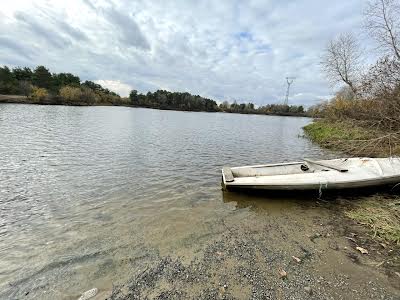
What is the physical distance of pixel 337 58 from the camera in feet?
88.4

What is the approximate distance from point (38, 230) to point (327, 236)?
654cm

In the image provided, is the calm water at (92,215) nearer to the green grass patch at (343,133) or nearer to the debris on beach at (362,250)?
the debris on beach at (362,250)

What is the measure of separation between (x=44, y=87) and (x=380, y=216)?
4030 inches

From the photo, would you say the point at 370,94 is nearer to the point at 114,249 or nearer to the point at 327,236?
the point at 327,236

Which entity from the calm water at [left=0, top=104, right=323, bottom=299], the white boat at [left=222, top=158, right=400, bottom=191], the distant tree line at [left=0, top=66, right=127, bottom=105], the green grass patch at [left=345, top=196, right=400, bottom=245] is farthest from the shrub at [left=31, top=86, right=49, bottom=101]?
the green grass patch at [left=345, top=196, right=400, bottom=245]

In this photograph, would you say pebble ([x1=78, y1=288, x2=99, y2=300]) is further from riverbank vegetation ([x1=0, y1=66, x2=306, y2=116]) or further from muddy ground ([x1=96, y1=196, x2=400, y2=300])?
riverbank vegetation ([x1=0, y1=66, x2=306, y2=116])

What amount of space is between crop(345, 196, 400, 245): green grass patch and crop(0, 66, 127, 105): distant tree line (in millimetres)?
83409

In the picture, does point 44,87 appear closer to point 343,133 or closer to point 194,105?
point 194,105

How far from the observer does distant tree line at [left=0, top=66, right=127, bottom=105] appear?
236ft

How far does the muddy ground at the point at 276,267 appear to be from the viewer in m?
3.37

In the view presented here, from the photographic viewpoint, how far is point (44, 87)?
83.4m

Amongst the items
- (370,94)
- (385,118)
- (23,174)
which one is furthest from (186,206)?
(370,94)

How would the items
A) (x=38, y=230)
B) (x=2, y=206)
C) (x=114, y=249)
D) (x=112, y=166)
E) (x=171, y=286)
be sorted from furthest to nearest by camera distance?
(x=112, y=166), (x=2, y=206), (x=38, y=230), (x=114, y=249), (x=171, y=286)

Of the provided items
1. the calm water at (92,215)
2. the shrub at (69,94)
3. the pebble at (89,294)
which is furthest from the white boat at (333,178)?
the shrub at (69,94)
